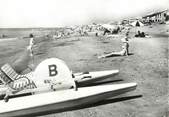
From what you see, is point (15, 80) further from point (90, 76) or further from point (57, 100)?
point (90, 76)

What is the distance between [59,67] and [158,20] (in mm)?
19761

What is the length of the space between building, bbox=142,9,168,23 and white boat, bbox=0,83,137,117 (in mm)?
17877

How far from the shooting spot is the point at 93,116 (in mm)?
7121

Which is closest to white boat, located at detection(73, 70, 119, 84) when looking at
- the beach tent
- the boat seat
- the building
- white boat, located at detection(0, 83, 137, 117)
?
white boat, located at detection(0, 83, 137, 117)

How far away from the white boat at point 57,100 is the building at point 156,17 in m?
17.9

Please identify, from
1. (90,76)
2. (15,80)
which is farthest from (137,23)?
(15,80)

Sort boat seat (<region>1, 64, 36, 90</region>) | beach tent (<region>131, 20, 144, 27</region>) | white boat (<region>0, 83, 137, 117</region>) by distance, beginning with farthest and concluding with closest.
→ 1. beach tent (<region>131, 20, 144, 27</region>)
2. boat seat (<region>1, 64, 36, 90</region>)
3. white boat (<region>0, 83, 137, 117</region>)

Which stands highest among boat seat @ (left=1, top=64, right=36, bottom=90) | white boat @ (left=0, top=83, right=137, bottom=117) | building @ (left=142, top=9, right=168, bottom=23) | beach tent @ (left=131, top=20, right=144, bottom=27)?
building @ (left=142, top=9, right=168, bottom=23)

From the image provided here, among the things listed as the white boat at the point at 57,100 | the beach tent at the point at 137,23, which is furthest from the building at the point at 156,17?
the white boat at the point at 57,100

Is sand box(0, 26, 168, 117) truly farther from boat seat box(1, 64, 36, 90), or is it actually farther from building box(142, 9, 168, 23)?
building box(142, 9, 168, 23)

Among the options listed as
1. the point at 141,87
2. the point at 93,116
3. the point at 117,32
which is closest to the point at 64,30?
the point at 117,32

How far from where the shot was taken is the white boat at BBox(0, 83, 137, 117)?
730 centimetres

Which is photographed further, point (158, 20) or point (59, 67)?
point (158, 20)

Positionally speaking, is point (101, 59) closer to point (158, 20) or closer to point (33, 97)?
point (33, 97)
